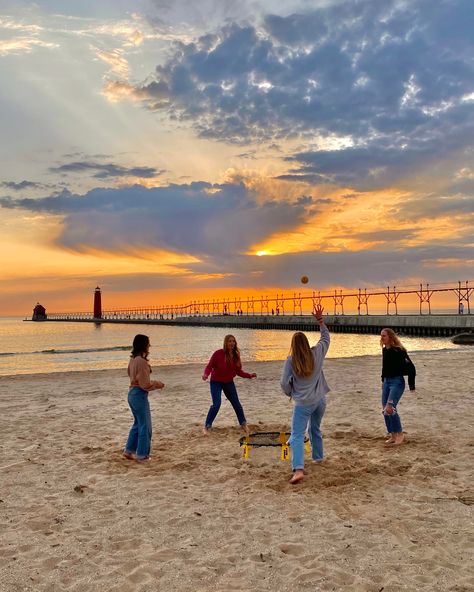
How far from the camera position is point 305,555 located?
4.71m

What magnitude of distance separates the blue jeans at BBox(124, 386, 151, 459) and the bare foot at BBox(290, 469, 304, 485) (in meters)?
2.36

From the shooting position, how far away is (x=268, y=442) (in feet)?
27.8

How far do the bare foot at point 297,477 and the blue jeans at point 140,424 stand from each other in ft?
7.74

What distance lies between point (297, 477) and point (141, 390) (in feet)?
8.39

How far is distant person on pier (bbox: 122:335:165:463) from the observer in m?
7.16

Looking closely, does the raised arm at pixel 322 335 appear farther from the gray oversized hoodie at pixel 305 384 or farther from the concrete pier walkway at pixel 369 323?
the concrete pier walkway at pixel 369 323

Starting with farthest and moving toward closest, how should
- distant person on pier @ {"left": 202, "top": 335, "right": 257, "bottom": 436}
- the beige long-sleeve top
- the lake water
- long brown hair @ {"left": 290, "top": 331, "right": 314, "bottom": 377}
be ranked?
the lake water < distant person on pier @ {"left": 202, "top": 335, "right": 257, "bottom": 436} < the beige long-sleeve top < long brown hair @ {"left": 290, "top": 331, "right": 314, "bottom": 377}

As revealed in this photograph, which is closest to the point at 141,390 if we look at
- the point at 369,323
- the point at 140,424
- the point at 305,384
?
the point at 140,424

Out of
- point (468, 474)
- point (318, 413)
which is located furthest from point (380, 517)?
point (468, 474)

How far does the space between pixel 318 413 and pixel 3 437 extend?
646 centimetres

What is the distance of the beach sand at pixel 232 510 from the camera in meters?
4.40

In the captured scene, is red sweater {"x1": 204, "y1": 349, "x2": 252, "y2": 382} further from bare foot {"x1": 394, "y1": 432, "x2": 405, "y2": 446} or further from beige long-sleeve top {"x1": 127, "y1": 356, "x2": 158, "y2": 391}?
bare foot {"x1": 394, "y1": 432, "x2": 405, "y2": 446}

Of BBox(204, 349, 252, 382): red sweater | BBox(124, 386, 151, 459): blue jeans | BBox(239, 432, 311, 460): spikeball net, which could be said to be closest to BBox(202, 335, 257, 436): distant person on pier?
BBox(204, 349, 252, 382): red sweater

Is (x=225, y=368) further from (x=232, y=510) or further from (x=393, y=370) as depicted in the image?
(x=232, y=510)
